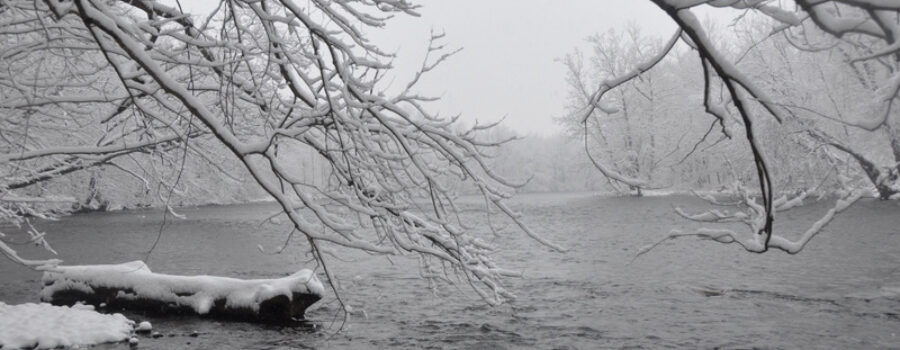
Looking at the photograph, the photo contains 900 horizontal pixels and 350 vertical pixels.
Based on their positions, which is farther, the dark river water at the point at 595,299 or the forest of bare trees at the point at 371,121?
the dark river water at the point at 595,299

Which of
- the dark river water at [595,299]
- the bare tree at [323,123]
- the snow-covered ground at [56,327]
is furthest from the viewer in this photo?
the dark river water at [595,299]

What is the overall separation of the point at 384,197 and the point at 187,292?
6413 mm

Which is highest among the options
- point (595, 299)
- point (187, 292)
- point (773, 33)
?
point (773, 33)

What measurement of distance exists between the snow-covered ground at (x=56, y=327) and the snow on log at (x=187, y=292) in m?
0.64

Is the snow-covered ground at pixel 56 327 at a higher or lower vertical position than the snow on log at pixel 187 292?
lower

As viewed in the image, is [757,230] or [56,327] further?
[56,327]

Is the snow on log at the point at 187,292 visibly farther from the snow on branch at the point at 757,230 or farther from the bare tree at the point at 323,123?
the snow on branch at the point at 757,230

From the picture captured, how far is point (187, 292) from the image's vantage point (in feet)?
32.8

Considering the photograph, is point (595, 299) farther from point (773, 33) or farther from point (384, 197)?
point (773, 33)

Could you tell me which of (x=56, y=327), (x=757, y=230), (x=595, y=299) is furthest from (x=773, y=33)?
(x=56, y=327)

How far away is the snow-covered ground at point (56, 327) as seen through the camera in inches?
315

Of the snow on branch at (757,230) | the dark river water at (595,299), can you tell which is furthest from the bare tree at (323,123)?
the snow on branch at (757,230)

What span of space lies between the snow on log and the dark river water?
1.07 feet

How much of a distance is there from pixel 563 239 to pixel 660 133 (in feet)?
103
